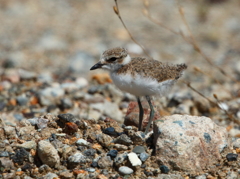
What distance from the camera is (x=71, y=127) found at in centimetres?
375

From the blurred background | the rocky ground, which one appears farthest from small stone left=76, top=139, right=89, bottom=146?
the blurred background

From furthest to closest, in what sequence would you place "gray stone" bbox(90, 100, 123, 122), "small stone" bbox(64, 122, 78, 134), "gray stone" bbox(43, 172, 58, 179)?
"gray stone" bbox(90, 100, 123, 122) < "small stone" bbox(64, 122, 78, 134) < "gray stone" bbox(43, 172, 58, 179)

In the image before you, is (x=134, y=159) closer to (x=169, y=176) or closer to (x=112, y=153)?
(x=112, y=153)

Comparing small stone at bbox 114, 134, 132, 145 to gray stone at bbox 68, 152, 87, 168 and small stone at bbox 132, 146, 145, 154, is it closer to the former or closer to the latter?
small stone at bbox 132, 146, 145, 154

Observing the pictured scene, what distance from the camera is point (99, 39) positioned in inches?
393

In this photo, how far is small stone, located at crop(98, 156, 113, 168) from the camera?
3291 mm

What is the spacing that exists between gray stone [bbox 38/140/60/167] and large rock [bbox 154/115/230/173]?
839 millimetres

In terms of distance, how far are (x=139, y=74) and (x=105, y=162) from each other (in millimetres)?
929

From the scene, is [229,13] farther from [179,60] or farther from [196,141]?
[196,141]

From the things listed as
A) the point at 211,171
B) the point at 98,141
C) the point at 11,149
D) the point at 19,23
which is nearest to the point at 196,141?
the point at 211,171

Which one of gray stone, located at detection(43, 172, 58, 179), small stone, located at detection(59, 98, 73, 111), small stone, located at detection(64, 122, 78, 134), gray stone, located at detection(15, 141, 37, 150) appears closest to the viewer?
gray stone, located at detection(43, 172, 58, 179)

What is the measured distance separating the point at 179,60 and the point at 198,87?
1640 millimetres

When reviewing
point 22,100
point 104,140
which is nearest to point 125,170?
point 104,140

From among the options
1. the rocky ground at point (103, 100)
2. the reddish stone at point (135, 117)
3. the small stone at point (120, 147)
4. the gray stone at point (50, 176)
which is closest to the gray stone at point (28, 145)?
the rocky ground at point (103, 100)
